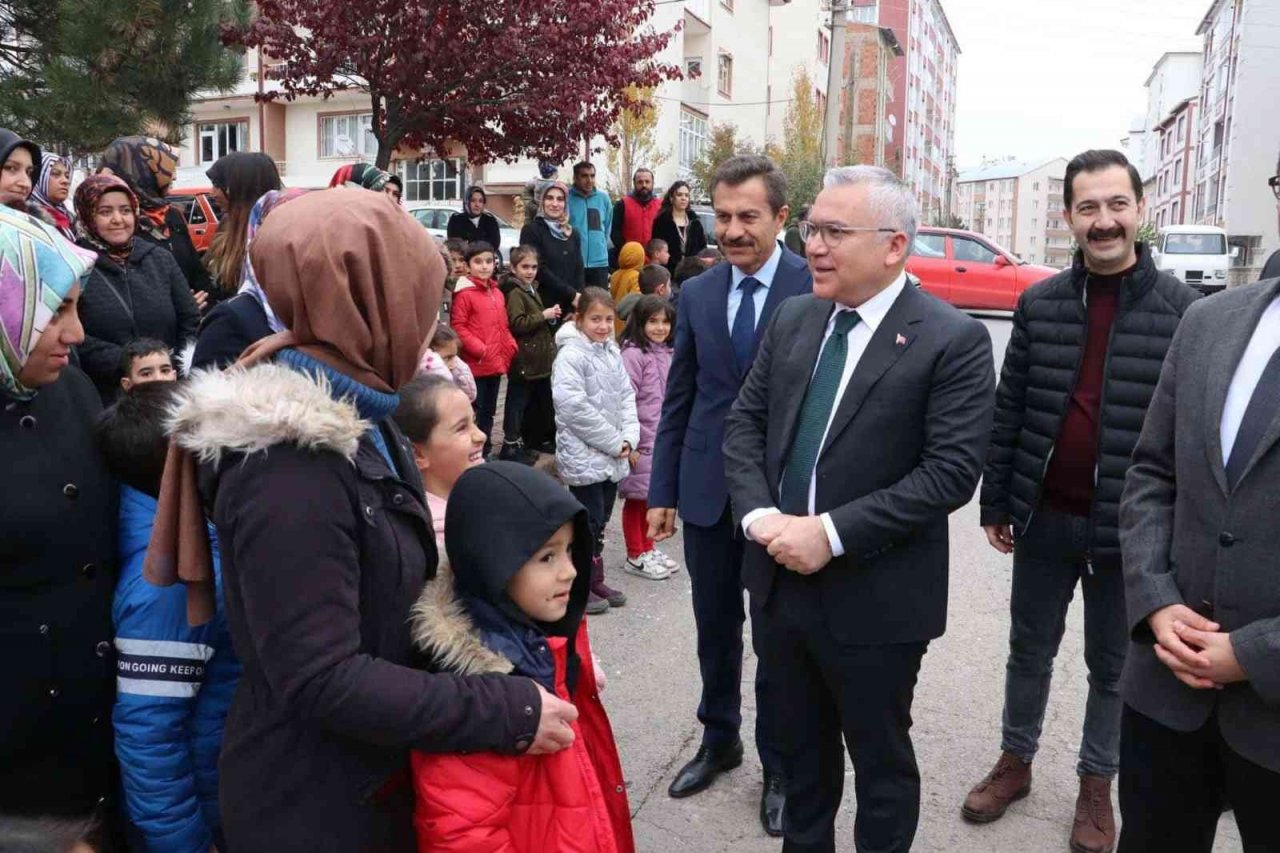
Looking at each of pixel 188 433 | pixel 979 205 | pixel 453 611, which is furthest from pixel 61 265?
pixel 979 205

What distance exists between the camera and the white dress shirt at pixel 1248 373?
228cm

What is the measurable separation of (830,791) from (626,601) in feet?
9.40

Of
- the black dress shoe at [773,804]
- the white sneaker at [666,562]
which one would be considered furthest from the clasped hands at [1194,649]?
the white sneaker at [666,562]

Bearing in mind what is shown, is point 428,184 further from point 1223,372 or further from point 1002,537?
point 1223,372

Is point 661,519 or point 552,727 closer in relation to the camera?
point 552,727

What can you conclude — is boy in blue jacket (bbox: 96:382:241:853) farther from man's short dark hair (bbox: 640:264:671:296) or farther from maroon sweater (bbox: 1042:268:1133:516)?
man's short dark hair (bbox: 640:264:671:296)

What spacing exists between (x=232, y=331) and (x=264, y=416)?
1.21m

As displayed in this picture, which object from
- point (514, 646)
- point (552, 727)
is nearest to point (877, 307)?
point (514, 646)

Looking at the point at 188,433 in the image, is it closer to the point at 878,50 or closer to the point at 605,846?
the point at 605,846

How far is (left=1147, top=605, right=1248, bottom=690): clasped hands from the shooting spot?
215cm

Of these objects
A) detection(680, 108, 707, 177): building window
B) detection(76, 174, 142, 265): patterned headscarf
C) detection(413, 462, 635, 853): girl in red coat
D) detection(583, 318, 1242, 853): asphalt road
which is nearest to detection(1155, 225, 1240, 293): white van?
detection(680, 108, 707, 177): building window

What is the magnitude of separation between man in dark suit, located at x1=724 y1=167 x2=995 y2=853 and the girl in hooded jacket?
2.89 meters

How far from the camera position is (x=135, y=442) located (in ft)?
7.72

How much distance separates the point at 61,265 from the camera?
222cm
